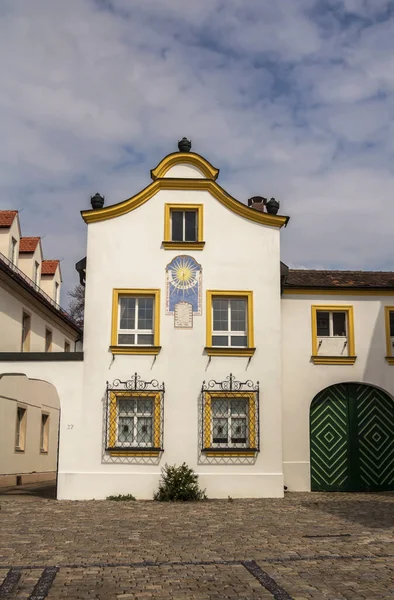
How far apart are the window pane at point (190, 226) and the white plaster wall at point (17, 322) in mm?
Answer: 6442

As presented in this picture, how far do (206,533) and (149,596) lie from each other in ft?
14.8

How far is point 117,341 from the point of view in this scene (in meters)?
18.3

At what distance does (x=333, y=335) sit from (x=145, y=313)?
560cm

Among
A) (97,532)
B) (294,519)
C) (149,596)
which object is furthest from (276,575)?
(294,519)

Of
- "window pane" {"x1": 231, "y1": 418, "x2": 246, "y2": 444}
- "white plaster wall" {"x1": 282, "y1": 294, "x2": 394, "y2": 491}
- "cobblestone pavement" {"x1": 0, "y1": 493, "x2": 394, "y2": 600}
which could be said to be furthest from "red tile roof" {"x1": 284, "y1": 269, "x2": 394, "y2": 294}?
"cobblestone pavement" {"x1": 0, "y1": 493, "x2": 394, "y2": 600}

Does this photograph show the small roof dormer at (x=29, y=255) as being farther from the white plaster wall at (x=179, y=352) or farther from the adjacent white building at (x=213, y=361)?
the white plaster wall at (x=179, y=352)

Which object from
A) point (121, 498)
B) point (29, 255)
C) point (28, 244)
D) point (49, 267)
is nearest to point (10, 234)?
point (29, 255)

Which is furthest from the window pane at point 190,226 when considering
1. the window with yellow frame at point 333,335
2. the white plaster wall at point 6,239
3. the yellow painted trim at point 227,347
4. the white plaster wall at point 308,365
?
the white plaster wall at point 6,239

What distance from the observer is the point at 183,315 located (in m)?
18.5

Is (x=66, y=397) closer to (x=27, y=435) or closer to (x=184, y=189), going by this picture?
(x=184, y=189)

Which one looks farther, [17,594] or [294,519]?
[294,519]

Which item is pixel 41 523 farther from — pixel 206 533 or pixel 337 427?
pixel 337 427

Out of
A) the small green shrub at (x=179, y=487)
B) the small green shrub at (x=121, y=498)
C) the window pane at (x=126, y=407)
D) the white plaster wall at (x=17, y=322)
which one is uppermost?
the white plaster wall at (x=17, y=322)

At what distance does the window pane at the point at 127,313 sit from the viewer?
18.5 meters
